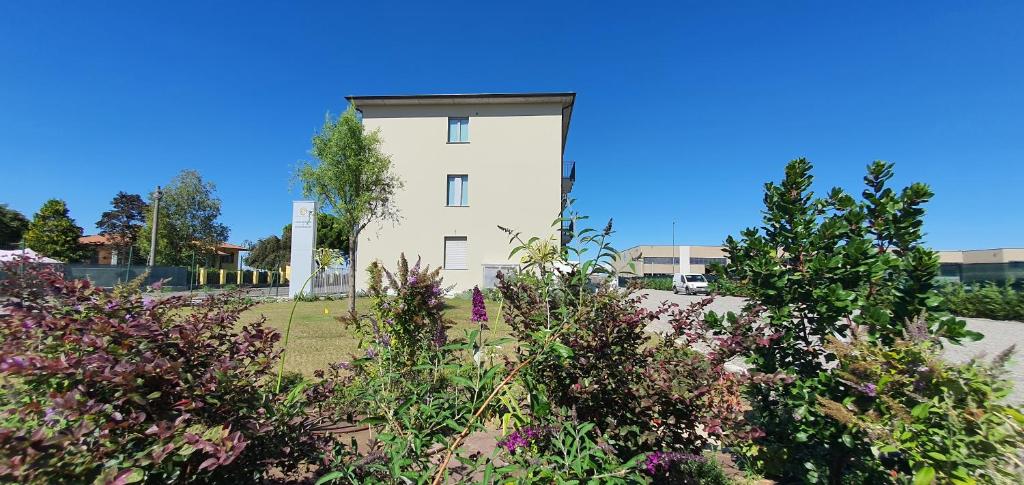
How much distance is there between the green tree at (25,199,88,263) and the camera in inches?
1032

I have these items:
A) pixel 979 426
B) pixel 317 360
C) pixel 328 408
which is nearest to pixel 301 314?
pixel 317 360

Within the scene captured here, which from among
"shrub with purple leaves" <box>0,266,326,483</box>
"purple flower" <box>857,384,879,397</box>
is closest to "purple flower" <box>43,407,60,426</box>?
"shrub with purple leaves" <box>0,266,326,483</box>

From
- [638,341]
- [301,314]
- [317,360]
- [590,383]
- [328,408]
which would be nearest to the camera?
[590,383]

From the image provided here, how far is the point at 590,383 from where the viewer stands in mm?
1593

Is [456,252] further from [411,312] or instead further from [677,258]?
[677,258]

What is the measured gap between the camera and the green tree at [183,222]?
26.7 metres

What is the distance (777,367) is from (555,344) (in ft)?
4.89

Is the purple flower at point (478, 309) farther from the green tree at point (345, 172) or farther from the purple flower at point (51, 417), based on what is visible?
the green tree at point (345, 172)

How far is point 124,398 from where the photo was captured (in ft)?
3.29

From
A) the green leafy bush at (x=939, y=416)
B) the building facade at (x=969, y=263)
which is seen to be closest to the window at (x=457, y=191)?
the building facade at (x=969, y=263)

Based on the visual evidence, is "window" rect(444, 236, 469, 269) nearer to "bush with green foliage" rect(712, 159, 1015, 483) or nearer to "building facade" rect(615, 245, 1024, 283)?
"building facade" rect(615, 245, 1024, 283)

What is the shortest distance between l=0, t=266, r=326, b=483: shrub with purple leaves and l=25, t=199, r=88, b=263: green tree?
3577cm

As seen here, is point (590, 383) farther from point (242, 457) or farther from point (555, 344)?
point (242, 457)

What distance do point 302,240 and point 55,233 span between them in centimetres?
2284
